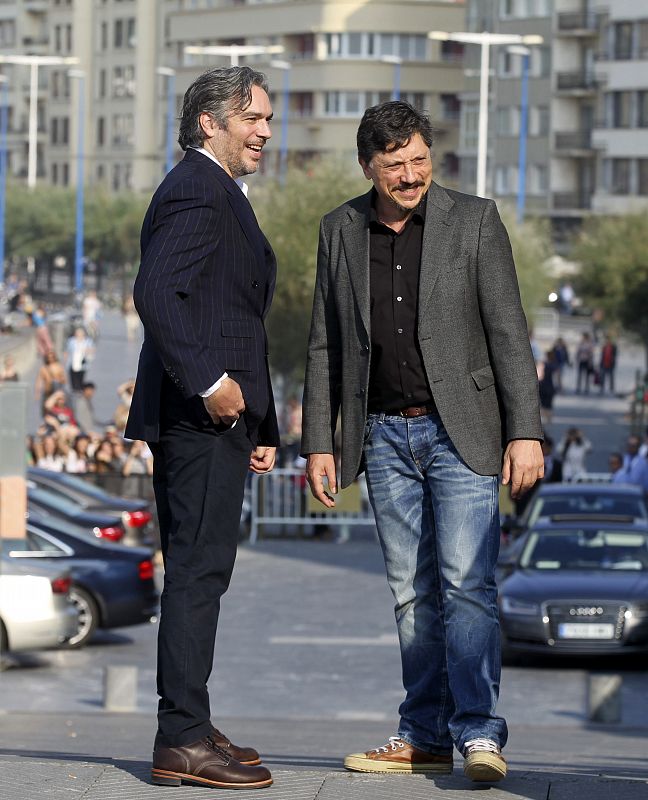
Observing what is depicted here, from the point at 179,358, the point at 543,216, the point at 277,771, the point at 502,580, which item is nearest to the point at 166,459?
the point at 179,358

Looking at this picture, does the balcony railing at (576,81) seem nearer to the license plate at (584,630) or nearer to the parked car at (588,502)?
the parked car at (588,502)

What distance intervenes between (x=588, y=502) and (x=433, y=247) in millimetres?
17854

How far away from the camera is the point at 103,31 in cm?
14438

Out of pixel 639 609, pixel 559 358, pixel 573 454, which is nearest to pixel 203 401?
pixel 639 609

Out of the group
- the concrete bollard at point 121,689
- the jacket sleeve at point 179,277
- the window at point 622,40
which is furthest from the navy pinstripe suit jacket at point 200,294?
the window at point 622,40

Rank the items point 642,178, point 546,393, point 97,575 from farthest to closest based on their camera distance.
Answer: point 642,178 < point 546,393 < point 97,575

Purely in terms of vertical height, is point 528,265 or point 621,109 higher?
point 621,109

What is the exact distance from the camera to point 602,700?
17.0 meters

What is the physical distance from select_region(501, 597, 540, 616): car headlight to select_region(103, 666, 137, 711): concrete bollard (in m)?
3.81

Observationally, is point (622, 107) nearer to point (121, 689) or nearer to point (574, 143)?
point (574, 143)

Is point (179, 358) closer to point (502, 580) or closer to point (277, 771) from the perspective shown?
point (277, 771)

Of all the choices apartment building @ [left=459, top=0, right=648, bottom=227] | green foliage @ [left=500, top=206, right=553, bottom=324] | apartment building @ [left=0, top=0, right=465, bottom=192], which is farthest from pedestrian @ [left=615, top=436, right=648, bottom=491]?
apartment building @ [left=0, top=0, right=465, bottom=192]

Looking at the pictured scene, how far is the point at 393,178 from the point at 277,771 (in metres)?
1.77

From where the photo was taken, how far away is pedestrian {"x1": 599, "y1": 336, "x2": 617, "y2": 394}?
59.8 meters
